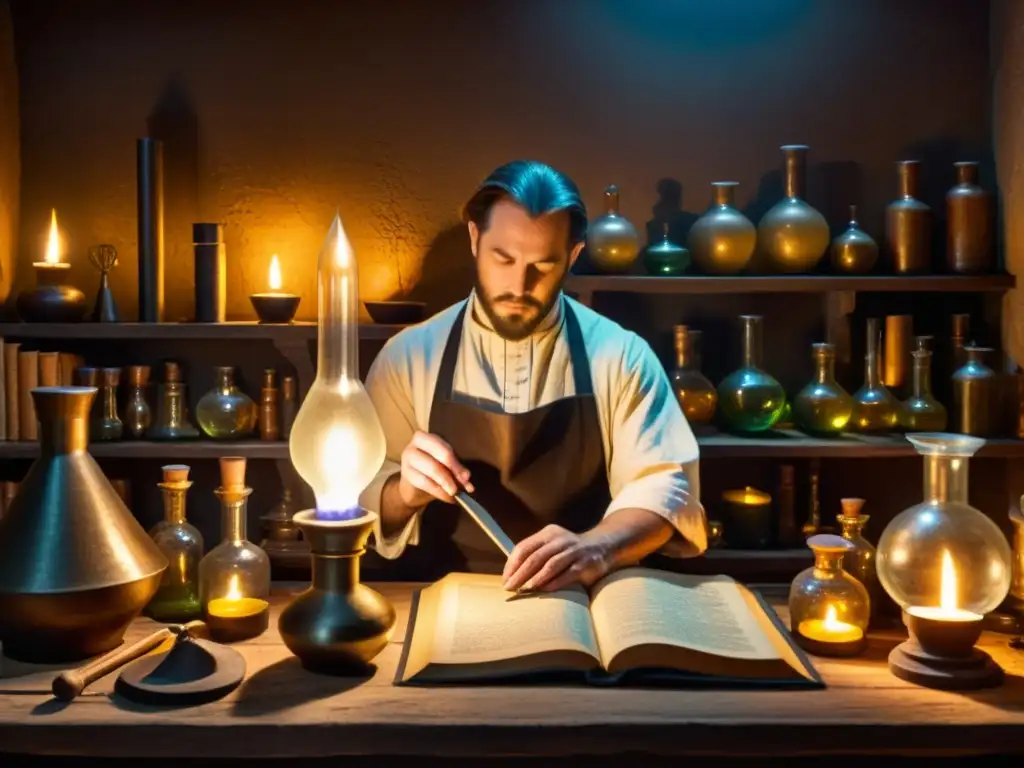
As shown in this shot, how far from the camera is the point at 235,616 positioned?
207 cm

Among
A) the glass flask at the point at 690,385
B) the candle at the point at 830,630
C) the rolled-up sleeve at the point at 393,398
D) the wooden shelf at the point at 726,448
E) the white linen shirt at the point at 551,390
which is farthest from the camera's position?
the glass flask at the point at 690,385

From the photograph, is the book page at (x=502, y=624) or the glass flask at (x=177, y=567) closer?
the book page at (x=502, y=624)

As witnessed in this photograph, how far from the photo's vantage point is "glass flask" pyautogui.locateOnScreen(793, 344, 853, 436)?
3154 millimetres

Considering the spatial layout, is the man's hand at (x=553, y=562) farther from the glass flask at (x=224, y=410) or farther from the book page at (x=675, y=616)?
the glass flask at (x=224, y=410)

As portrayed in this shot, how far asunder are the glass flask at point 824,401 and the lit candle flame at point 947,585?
1.28 metres

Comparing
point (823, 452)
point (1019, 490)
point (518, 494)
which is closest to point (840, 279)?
point (823, 452)

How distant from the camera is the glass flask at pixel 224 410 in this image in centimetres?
315

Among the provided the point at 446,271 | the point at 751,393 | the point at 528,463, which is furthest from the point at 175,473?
the point at 751,393

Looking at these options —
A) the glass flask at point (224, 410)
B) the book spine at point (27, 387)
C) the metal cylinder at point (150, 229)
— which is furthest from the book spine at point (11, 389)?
the glass flask at point (224, 410)

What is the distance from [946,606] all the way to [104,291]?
2329 millimetres

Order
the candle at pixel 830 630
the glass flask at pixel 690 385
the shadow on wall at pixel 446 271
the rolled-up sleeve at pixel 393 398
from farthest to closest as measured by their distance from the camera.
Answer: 1. the shadow on wall at pixel 446 271
2. the glass flask at pixel 690 385
3. the rolled-up sleeve at pixel 393 398
4. the candle at pixel 830 630

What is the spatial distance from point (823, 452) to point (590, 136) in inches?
44.4

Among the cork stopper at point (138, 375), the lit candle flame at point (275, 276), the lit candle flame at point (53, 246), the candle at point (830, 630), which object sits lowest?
the candle at point (830, 630)

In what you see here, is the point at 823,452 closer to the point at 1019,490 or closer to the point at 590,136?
the point at 1019,490
